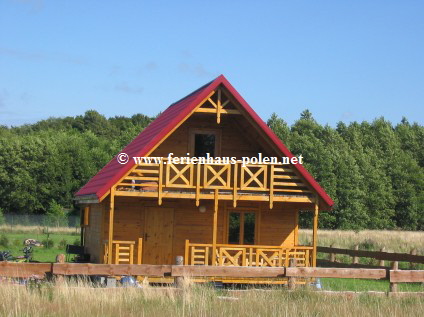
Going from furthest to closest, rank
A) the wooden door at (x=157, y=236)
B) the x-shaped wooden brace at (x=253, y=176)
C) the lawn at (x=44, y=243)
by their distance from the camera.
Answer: the lawn at (x=44, y=243) < the wooden door at (x=157, y=236) < the x-shaped wooden brace at (x=253, y=176)

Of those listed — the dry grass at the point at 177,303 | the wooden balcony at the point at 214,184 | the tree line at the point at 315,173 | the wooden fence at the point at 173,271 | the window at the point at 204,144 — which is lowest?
the dry grass at the point at 177,303

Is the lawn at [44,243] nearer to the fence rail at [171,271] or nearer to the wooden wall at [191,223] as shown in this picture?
the wooden wall at [191,223]

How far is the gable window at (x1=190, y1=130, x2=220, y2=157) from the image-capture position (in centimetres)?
2300

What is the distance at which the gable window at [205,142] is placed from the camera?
2300 centimetres

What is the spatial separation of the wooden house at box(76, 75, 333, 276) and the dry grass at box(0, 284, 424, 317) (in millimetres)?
7089

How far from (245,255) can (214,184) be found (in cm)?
240

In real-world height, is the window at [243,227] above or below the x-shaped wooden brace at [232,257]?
above

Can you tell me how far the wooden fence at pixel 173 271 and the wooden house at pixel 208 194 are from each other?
5.26 meters

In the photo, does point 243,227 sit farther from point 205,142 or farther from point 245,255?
point 205,142

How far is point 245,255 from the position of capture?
21.0m

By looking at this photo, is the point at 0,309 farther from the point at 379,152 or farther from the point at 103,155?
the point at 379,152

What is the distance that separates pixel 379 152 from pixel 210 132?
56190 millimetres

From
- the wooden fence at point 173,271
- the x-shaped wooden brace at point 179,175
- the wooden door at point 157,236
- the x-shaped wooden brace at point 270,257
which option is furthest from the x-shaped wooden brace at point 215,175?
the wooden fence at point 173,271

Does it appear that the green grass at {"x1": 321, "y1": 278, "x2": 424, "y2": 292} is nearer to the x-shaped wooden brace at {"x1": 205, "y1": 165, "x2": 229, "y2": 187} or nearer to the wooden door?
the x-shaped wooden brace at {"x1": 205, "y1": 165, "x2": 229, "y2": 187}
